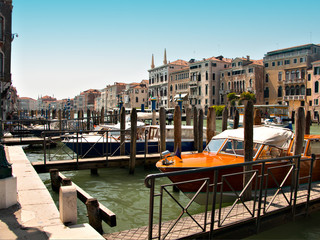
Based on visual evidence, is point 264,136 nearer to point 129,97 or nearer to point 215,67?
point 215,67

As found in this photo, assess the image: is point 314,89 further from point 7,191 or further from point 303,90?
point 7,191

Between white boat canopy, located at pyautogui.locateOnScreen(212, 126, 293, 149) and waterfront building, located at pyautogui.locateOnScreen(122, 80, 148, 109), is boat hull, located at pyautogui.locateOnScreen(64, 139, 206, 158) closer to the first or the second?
white boat canopy, located at pyautogui.locateOnScreen(212, 126, 293, 149)

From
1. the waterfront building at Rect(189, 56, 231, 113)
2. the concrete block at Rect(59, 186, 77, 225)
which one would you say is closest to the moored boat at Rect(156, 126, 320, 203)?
the concrete block at Rect(59, 186, 77, 225)

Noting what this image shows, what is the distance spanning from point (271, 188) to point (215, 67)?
56998mm

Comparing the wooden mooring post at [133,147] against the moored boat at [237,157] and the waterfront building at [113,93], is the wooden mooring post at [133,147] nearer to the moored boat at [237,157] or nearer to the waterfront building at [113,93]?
the moored boat at [237,157]

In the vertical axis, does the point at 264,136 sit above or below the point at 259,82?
below

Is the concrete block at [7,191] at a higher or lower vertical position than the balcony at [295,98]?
lower

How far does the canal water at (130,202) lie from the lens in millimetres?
6773

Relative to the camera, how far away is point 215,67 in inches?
2467

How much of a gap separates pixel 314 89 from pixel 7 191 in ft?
168

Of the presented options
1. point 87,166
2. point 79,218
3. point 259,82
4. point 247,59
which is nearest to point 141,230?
point 79,218

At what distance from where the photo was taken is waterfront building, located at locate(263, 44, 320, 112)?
4997 cm

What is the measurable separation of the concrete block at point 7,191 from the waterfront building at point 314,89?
50.4 metres

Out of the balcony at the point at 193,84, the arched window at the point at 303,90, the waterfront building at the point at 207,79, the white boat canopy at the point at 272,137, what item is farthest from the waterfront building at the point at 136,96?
the white boat canopy at the point at 272,137
